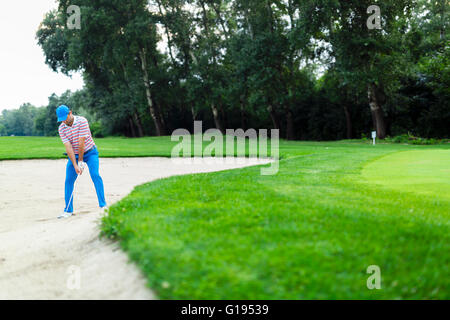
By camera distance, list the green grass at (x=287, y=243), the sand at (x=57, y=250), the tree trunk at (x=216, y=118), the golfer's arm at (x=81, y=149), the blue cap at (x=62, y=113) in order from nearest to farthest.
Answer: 1. the green grass at (x=287, y=243)
2. the sand at (x=57, y=250)
3. the blue cap at (x=62, y=113)
4. the golfer's arm at (x=81, y=149)
5. the tree trunk at (x=216, y=118)

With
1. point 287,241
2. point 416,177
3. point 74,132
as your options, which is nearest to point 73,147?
point 74,132

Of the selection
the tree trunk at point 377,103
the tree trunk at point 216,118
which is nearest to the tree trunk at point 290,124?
the tree trunk at point 216,118

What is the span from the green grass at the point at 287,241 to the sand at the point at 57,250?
25cm

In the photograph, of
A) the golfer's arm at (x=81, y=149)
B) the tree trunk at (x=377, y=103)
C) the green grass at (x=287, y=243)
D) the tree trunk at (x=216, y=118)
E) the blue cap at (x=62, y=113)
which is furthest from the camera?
A: the tree trunk at (x=216, y=118)

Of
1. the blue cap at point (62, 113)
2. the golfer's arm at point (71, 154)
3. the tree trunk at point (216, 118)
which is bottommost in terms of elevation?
the golfer's arm at point (71, 154)

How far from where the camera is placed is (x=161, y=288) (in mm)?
3197

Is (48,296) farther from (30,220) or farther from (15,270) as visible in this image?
(30,220)

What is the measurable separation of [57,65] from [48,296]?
46.2 metres

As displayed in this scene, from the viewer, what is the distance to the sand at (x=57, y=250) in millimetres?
3725

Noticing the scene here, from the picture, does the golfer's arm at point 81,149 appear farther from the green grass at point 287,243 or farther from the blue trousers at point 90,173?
the green grass at point 287,243

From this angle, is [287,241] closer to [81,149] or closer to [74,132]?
[81,149]

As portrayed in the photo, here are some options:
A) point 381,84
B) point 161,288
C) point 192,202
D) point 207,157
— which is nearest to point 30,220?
point 192,202

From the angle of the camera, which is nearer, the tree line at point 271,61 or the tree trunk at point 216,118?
the tree line at point 271,61

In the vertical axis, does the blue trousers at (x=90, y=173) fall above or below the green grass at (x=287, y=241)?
above
